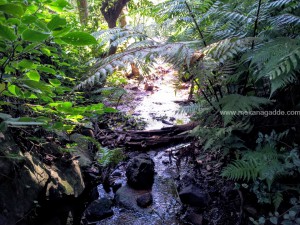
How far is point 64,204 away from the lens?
2041mm

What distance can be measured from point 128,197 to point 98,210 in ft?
1.15

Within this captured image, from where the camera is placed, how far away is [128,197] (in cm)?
253

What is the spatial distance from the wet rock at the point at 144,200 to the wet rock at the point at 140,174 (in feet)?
0.69

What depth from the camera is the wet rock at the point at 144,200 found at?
241 cm

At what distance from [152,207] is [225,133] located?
3.24 feet

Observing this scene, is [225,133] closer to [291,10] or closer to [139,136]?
[291,10]

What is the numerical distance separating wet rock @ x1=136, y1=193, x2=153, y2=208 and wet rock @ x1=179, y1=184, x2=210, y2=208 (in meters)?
0.32

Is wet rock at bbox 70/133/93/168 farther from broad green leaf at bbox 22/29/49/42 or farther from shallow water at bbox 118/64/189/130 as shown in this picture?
broad green leaf at bbox 22/29/49/42

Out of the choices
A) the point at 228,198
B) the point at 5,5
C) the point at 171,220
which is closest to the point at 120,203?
the point at 171,220

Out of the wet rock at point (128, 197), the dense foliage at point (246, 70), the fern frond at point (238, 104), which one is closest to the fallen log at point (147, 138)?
the wet rock at point (128, 197)

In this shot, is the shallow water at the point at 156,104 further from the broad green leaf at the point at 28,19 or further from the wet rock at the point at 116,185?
the broad green leaf at the point at 28,19

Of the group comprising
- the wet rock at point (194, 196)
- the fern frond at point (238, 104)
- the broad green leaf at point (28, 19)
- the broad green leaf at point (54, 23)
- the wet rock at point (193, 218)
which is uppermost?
the broad green leaf at point (28, 19)

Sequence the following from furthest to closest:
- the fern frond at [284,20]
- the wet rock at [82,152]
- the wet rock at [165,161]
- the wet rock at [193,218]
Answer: the wet rock at [165,161] → the wet rock at [82,152] → the wet rock at [193,218] → the fern frond at [284,20]

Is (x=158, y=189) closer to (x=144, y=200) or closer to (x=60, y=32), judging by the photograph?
(x=144, y=200)
